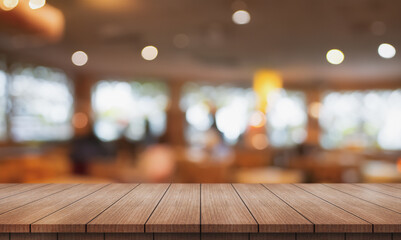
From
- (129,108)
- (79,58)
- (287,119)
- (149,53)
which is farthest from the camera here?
(287,119)

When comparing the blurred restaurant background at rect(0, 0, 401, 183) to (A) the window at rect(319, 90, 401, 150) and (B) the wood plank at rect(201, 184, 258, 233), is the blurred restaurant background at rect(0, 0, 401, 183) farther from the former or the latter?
(B) the wood plank at rect(201, 184, 258, 233)

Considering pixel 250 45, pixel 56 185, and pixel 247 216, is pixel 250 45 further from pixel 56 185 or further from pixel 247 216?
pixel 247 216

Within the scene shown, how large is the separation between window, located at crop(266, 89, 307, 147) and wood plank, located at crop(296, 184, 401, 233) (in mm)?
11773

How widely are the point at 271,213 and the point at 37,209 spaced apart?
984mm

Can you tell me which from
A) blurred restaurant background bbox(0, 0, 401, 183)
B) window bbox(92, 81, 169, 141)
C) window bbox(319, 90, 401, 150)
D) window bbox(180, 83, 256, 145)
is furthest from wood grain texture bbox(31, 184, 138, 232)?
window bbox(319, 90, 401, 150)

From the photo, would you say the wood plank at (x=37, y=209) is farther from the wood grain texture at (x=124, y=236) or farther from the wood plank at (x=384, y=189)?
the wood plank at (x=384, y=189)

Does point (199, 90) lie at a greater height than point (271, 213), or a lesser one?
greater

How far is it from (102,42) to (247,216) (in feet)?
23.8

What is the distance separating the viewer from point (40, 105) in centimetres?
1007

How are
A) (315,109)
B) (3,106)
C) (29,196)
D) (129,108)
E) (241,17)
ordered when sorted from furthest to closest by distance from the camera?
(315,109)
(129,108)
(3,106)
(241,17)
(29,196)

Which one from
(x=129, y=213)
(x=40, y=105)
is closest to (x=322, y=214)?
(x=129, y=213)

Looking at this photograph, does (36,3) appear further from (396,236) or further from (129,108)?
(129,108)

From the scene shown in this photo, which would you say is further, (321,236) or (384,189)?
(384,189)

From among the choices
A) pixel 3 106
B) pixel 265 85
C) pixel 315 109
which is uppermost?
pixel 265 85
